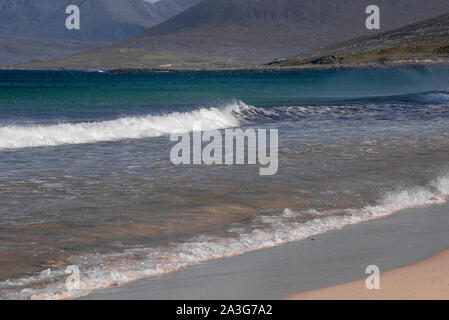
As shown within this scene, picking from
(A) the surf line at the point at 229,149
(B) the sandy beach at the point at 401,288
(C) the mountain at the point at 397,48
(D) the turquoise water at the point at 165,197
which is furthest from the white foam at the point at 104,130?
(C) the mountain at the point at 397,48

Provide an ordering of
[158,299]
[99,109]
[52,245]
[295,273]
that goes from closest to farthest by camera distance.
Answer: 1. [158,299]
2. [295,273]
3. [52,245]
4. [99,109]

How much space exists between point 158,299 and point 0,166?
8.11 m

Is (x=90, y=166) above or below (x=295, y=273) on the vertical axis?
above

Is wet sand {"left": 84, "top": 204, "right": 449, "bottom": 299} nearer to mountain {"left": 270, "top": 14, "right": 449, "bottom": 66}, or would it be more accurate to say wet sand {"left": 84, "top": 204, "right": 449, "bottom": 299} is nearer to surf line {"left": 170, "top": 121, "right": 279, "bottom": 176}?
surf line {"left": 170, "top": 121, "right": 279, "bottom": 176}

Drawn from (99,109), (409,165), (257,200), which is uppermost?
(99,109)

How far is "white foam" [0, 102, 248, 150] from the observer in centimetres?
1777

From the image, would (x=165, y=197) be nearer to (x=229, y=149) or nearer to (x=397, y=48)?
(x=229, y=149)

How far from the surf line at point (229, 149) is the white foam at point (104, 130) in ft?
4.32

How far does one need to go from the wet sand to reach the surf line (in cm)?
416

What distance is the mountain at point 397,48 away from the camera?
10844cm
